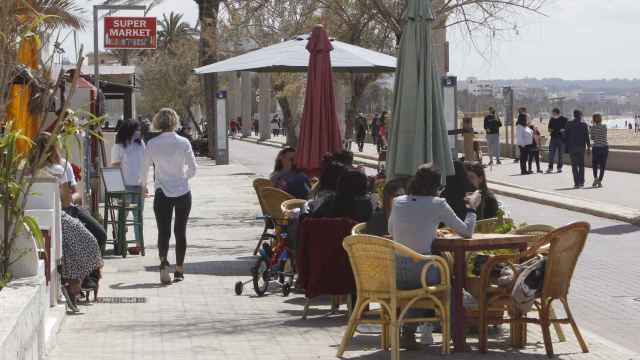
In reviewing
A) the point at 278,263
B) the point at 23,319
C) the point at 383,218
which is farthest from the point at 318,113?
the point at 23,319

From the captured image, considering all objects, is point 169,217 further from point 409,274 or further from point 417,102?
point 409,274

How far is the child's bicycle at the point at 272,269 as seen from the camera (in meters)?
12.5

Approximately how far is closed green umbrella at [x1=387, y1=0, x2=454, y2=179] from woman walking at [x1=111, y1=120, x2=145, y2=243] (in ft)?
16.7

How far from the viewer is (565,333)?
10.3 m

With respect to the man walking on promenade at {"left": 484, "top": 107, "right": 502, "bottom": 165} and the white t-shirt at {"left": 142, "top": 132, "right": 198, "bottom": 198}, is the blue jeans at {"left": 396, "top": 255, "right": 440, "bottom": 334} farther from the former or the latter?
the man walking on promenade at {"left": 484, "top": 107, "right": 502, "bottom": 165}

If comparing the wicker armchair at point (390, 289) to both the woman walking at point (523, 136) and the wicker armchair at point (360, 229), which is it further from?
the woman walking at point (523, 136)

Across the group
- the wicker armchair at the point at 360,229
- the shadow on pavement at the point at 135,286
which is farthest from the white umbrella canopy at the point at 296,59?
the wicker armchair at the point at 360,229

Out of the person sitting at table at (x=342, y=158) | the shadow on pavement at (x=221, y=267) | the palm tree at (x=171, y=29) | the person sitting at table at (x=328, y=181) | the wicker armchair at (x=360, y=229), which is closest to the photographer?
the wicker armchair at (x=360, y=229)

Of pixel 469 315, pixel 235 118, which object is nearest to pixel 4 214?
pixel 469 315

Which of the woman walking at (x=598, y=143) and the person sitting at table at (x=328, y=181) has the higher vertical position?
the person sitting at table at (x=328, y=181)

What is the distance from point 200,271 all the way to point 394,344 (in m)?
6.34

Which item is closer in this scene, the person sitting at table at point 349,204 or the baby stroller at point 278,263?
the person sitting at table at point 349,204

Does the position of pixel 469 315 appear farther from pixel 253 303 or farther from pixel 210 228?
pixel 210 228

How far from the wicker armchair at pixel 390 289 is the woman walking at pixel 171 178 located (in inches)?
194
